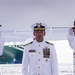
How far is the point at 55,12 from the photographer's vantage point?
3.05 metres

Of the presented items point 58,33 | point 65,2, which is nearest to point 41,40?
point 58,33

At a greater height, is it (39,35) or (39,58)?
(39,35)

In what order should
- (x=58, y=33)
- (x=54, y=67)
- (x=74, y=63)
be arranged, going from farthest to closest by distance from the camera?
(x=58, y=33), (x=74, y=63), (x=54, y=67)

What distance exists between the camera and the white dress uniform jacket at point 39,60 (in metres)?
2.29

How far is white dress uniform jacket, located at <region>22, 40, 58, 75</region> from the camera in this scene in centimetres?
229

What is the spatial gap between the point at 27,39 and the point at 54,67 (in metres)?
0.88

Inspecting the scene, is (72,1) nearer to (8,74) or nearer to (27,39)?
(27,39)

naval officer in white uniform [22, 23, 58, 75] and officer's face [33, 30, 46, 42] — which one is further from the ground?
officer's face [33, 30, 46, 42]

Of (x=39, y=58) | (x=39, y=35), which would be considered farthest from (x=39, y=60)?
(x=39, y=35)

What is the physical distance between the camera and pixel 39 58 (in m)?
2.33

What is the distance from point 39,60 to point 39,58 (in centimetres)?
2

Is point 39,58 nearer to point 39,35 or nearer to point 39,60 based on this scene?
point 39,60

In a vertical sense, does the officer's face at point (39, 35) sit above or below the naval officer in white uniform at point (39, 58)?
above

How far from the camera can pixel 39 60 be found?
91.6 inches
